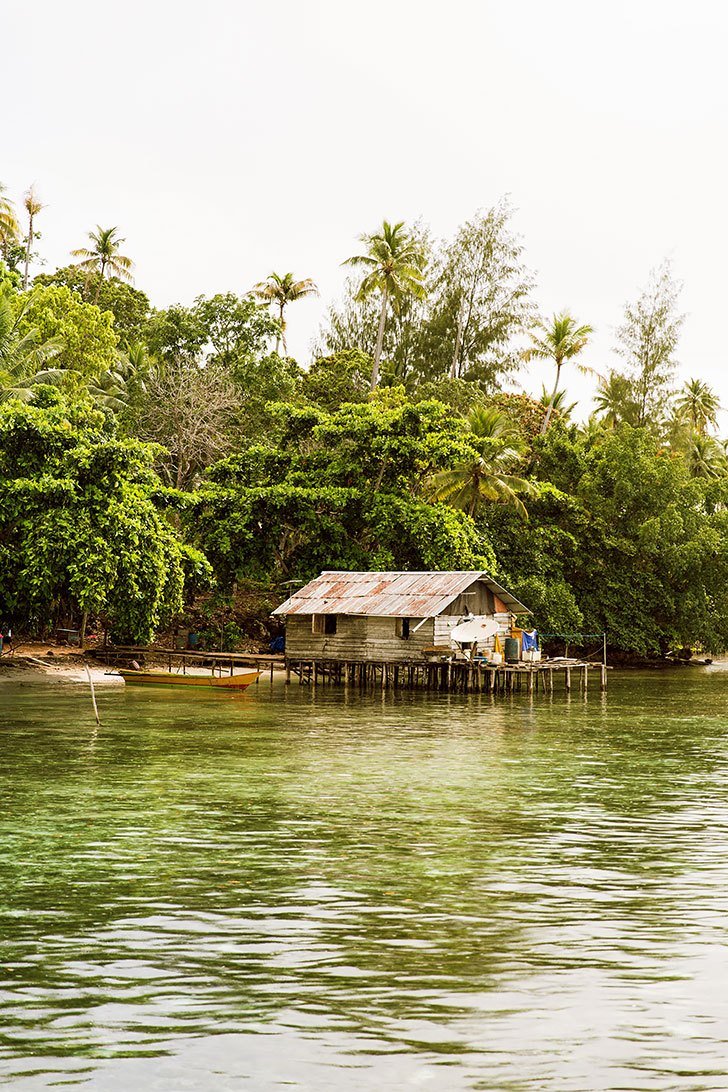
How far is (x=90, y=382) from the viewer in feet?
185

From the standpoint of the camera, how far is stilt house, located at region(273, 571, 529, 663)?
138 ft

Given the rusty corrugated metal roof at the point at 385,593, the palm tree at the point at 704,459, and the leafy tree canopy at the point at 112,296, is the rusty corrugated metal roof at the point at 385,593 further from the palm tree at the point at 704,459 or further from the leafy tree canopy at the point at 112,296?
the palm tree at the point at 704,459

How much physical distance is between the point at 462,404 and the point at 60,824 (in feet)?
149

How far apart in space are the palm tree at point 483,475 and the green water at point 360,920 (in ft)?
92.2

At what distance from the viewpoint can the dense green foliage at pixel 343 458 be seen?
4075 centimetres

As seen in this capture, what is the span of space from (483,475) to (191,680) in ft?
56.8

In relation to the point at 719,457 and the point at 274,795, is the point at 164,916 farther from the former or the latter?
the point at 719,457

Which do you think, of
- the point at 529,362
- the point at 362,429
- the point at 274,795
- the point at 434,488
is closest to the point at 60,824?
the point at 274,795

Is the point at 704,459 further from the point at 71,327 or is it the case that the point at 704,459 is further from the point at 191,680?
the point at 191,680

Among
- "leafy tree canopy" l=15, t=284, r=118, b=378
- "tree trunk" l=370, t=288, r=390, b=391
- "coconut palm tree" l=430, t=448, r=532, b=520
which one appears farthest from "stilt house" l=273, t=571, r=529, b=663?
"tree trunk" l=370, t=288, r=390, b=391

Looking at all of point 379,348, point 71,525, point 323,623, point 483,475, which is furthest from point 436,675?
point 379,348

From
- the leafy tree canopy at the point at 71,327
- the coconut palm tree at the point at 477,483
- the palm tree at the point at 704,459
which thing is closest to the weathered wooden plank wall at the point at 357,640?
the coconut palm tree at the point at 477,483

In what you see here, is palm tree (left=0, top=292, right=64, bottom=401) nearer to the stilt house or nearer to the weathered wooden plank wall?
the stilt house

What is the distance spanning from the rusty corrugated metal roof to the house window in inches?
39.0
